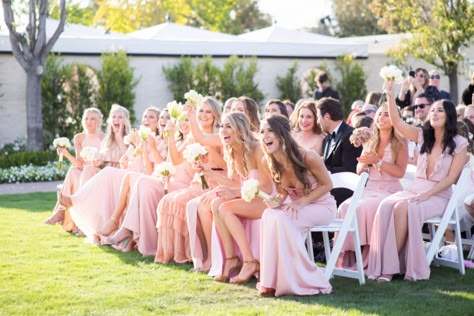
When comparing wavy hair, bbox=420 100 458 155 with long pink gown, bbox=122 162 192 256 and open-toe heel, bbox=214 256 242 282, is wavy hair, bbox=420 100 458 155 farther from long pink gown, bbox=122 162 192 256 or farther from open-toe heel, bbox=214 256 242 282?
long pink gown, bbox=122 162 192 256

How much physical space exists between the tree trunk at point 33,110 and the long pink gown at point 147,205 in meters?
10.5

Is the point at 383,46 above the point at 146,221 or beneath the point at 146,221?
above

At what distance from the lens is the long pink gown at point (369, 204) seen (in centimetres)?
823

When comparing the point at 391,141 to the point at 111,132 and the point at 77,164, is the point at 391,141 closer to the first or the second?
the point at 111,132

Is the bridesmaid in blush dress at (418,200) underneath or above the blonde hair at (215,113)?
underneath

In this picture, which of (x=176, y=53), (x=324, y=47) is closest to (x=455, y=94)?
Result: (x=324, y=47)

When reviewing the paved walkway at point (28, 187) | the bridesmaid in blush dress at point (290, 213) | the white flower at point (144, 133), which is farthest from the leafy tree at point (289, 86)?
the bridesmaid in blush dress at point (290, 213)

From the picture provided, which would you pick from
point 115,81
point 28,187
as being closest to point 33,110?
point 115,81

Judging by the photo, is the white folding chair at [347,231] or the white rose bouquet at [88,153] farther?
the white rose bouquet at [88,153]

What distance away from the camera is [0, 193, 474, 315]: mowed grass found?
669 cm

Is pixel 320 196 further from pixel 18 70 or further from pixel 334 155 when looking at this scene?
pixel 18 70

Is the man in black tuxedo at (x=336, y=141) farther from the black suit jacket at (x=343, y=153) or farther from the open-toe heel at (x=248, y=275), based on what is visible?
the open-toe heel at (x=248, y=275)

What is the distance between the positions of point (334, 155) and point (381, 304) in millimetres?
2719

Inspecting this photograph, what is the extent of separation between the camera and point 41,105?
2023 centimetres
